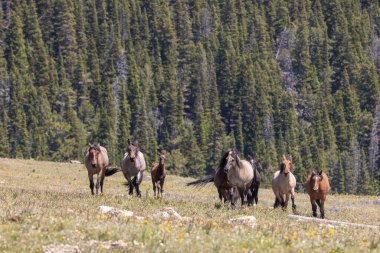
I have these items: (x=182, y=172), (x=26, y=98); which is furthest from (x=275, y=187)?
(x=26, y=98)

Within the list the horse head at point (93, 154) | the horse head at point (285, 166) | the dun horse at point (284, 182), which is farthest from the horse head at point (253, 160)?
the horse head at point (93, 154)

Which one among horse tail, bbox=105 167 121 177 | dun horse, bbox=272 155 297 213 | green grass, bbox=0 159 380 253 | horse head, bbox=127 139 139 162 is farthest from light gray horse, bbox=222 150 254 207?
horse tail, bbox=105 167 121 177

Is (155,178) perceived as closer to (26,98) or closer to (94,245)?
(94,245)

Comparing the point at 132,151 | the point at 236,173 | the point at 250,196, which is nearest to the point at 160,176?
the point at 132,151

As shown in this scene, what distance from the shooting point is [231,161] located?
96.1 ft

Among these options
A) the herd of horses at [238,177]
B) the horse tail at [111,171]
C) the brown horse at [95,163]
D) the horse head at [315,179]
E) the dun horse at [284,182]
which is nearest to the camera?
the herd of horses at [238,177]

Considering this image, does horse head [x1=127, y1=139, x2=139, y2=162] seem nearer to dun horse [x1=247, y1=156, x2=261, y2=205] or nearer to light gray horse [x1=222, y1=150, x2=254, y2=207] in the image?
light gray horse [x1=222, y1=150, x2=254, y2=207]

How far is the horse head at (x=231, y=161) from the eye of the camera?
28814 millimetres

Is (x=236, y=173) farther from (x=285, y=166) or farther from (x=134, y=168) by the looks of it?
(x=134, y=168)

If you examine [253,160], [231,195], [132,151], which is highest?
[132,151]

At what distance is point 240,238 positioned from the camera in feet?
52.7

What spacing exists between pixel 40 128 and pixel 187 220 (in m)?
161

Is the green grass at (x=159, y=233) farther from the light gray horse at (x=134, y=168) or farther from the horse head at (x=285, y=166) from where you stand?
the light gray horse at (x=134, y=168)

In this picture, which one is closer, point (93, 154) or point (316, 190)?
point (316, 190)
